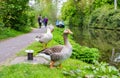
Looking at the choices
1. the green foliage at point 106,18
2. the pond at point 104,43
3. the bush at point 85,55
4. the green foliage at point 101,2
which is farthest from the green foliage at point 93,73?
the green foliage at point 101,2

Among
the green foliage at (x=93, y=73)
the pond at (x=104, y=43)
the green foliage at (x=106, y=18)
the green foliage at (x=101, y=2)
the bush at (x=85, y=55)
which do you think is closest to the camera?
the green foliage at (x=93, y=73)

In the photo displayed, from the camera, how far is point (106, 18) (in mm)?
50031

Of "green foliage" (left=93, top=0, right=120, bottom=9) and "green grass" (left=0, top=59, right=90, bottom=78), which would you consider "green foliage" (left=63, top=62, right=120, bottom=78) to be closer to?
"green grass" (left=0, top=59, right=90, bottom=78)

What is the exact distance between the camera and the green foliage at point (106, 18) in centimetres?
4666

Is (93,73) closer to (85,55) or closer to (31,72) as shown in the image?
(31,72)

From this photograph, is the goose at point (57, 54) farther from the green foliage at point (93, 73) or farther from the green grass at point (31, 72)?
the green foliage at point (93, 73)

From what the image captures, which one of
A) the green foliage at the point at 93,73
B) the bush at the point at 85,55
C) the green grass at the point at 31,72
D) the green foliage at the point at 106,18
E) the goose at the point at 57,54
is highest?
the goose at the point at 57,54

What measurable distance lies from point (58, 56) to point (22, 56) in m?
3.45

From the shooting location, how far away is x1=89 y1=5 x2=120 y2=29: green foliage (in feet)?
153

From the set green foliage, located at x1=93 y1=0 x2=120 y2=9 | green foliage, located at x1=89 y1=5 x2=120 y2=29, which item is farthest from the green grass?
green foliage, located at x1=93 y1=0 x2=120 y2=9

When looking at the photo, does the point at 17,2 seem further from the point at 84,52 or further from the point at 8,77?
the point at 8,77

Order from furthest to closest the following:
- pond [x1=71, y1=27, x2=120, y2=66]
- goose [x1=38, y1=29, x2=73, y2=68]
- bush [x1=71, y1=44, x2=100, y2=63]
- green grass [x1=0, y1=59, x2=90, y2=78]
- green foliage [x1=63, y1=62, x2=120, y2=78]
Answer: pond [x1=71, y1=27, x2=120, y2=66], bush [x1=71, y1=44, x2=100, y2=63], goose [x1=38, y1=29, x2=73, y2=68], green foliage [x1=63, y1=62, x2=120, y2=78], green grass [x1=0, y1=59, x2=90, y2=78]

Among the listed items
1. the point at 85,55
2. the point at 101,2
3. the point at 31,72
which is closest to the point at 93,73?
the point at 31,72

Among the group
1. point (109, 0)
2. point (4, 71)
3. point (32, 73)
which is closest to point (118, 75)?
point (32, 73)
